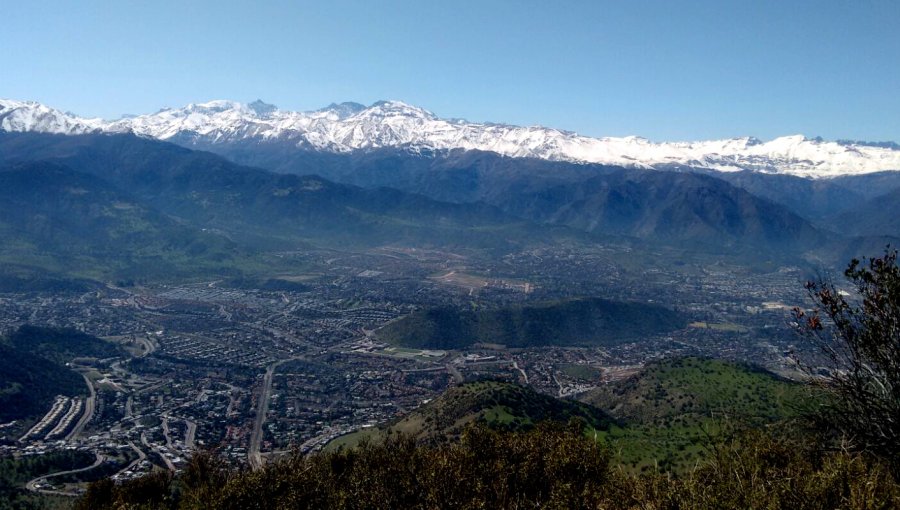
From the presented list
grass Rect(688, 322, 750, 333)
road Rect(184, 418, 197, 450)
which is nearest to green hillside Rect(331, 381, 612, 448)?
road Rect(184, 418, 197, 450)

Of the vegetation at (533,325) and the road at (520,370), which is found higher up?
the vegetation at (533,325)

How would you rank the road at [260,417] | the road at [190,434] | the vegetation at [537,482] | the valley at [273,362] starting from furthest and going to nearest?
the valley at [273,362] → the road at [190,434] → the road at [260,417] → the vegetation at [537,482]

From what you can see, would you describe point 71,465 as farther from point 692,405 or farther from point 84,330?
point 84,330

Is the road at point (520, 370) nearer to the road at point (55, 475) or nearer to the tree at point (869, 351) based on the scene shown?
the road at point (55, 475)

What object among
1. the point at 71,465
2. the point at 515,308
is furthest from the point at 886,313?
the point at 515,308

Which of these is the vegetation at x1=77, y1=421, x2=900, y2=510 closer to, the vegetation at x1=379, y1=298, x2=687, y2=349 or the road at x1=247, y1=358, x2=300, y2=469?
the road at x1=247, y1=358, x2=300, y2=469

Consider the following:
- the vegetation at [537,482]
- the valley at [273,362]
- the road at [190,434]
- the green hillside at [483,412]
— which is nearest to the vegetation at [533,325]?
Answer: the valley at [273,362]

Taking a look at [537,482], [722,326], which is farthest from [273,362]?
[722,326]
